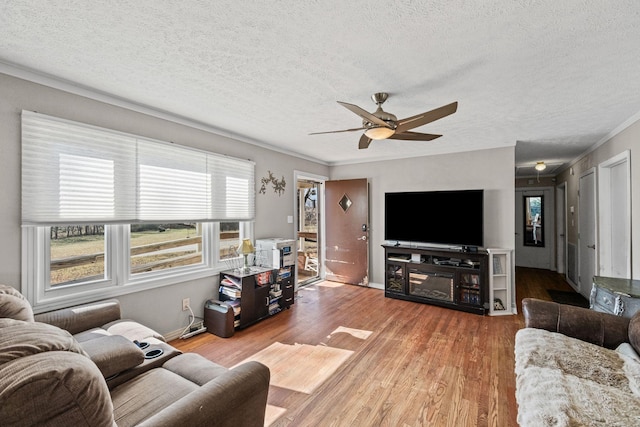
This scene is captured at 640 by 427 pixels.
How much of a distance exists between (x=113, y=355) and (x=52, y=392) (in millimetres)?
913

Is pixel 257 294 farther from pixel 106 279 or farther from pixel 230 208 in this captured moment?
pixel 106 279

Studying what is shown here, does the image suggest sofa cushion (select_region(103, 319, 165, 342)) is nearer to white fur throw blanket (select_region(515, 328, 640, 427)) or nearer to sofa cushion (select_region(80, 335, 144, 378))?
sofa cushion (select_region(80, 335, 144, 378))

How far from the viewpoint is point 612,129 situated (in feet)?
10.8

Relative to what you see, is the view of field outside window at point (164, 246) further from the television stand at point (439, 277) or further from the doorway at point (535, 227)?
the doorway at point (535, 227)

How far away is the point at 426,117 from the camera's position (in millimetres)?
2201

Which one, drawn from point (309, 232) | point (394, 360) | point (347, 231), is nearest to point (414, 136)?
point (394, 360)

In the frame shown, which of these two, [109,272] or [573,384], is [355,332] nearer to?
[573,384]

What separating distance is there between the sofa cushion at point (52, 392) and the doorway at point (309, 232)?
456 cm

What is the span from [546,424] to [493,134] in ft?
10.8

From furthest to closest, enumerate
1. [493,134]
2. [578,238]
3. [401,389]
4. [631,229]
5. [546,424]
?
[578,238] < [493,134] < [631,229] < [401,389] < [546,424]

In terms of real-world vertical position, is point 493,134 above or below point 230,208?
above

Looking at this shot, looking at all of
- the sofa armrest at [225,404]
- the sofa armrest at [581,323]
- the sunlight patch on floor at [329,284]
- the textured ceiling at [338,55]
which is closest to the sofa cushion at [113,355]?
the sofa armrest at [225,404]

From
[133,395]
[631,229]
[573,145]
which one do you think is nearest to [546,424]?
[133,395]

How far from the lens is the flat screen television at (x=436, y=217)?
4.01m
